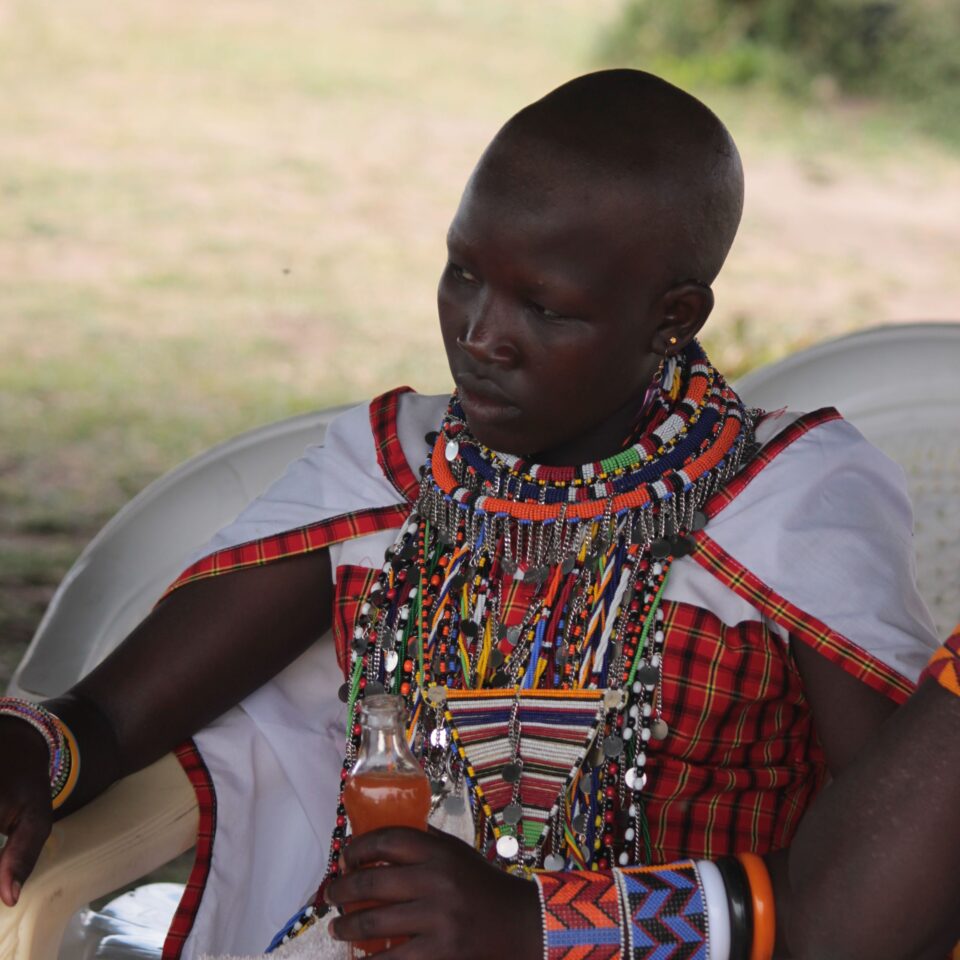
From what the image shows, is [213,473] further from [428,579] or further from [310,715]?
[428,579]

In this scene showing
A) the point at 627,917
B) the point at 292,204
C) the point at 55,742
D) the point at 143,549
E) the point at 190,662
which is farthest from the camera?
the point at 292,204

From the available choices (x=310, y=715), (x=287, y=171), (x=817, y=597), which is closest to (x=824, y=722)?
(x=817, y=597)

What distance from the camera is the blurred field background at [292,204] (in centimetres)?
636

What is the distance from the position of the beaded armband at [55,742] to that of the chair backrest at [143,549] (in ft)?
1.79

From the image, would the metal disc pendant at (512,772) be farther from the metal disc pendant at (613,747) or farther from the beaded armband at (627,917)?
the beaded armband at (627,917)

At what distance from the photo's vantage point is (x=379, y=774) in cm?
142

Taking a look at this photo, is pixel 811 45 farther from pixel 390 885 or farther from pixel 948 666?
pixel 390 885

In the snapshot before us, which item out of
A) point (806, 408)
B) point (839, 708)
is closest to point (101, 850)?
point (839, 708)

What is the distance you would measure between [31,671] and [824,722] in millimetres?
1230

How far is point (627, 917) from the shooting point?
1.41 m

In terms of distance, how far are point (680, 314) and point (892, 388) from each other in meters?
0.91

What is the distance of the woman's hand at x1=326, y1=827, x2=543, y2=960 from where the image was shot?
138 cm

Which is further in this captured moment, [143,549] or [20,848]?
[143,549]

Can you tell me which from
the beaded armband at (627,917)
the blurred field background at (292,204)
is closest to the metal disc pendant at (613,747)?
the beaded armband at (627,917)
